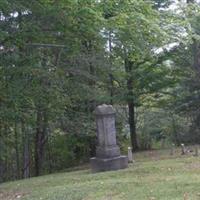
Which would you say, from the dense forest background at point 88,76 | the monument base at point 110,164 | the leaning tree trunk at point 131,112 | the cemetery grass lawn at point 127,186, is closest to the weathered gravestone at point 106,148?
the monument base at point 110,164

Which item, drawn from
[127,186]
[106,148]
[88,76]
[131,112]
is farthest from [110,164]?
[131,112]

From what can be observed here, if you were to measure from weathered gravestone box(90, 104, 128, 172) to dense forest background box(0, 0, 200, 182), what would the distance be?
2.45m

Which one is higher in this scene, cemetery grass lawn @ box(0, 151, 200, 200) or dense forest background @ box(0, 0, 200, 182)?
dense forest background @ box(0, 0, 200, 182)

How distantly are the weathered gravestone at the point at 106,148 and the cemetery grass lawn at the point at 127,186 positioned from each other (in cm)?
61

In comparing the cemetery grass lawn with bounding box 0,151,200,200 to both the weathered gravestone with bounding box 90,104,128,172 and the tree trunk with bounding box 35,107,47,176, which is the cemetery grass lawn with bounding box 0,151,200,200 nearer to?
the weathered gravestone with bounding box 90,104,128,172

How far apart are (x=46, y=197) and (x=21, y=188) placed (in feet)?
6.78

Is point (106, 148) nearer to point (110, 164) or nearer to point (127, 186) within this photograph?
point (110, 164)

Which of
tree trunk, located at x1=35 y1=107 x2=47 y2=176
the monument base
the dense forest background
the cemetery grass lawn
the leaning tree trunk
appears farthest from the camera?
the leaning tree trunk

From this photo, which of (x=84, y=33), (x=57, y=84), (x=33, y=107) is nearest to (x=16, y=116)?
(x=33, y=107)

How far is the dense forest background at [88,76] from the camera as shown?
13.0 meters

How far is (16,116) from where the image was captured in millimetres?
14281

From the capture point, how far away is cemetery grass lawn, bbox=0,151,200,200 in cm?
830

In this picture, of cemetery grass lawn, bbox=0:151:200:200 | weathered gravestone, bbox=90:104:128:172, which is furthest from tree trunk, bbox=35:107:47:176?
cemetery grass lawn, bbox=0:151:200:200

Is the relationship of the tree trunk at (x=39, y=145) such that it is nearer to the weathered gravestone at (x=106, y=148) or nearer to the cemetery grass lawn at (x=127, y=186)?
the weathered gravestone at (x=106, y=148)
